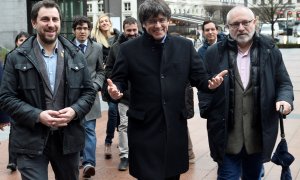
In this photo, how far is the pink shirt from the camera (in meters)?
4.39

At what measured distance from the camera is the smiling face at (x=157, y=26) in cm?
396

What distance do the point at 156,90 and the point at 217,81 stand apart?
0.46 metres

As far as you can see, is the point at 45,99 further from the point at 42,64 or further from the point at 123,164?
the point at 123,164

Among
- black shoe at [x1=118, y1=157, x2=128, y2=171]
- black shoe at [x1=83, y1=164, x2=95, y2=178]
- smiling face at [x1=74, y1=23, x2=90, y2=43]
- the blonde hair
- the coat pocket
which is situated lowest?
black shoe at [x1=118, y1=157, x2=128, y2=171]

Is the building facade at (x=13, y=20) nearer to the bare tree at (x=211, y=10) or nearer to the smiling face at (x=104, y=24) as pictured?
the smiling face at (x=104, y=24)

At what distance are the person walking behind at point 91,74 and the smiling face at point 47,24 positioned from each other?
211 centimetres

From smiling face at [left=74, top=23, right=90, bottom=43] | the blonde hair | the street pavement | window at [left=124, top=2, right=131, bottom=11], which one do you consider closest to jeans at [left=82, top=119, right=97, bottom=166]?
the street pavement

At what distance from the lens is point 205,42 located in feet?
23.4

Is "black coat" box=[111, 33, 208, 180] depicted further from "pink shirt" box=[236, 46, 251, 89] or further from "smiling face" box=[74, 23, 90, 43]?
"smiling face" box=[74, 23, 90, 43]

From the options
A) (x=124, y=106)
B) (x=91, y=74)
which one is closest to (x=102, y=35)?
(x=91, y=74)

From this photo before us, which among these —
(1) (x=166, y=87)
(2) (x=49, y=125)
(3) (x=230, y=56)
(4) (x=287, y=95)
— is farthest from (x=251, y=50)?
(2) (x=49, y=125)

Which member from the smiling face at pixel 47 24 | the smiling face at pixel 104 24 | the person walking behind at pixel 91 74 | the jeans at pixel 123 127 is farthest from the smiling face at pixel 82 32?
the smiling face at pixel 47 24

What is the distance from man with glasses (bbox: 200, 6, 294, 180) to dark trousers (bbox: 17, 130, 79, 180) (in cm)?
119

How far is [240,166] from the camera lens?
15.2ft
